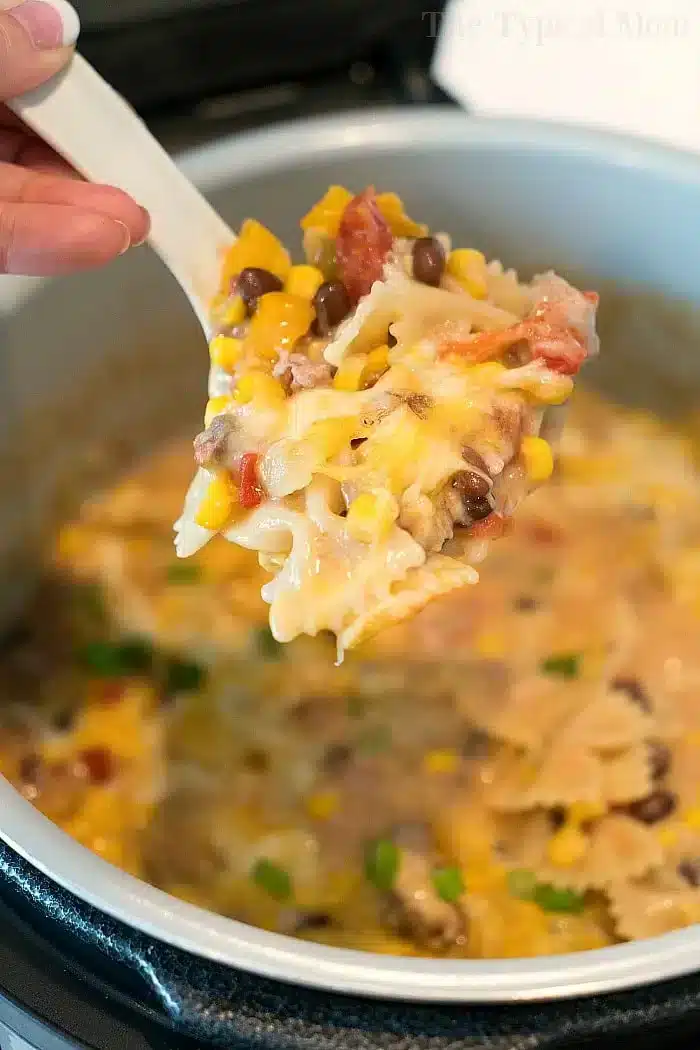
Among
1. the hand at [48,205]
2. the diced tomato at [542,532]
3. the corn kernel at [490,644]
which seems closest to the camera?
the hand at [48,205]

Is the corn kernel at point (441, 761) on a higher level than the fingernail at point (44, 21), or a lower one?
lower

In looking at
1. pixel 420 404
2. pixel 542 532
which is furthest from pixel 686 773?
pixel 420 404

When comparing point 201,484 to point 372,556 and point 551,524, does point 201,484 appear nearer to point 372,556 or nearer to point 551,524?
point 372,556

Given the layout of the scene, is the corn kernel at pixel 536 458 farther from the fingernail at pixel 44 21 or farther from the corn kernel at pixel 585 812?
the fingernail at pixel 44 21

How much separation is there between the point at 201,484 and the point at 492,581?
0.65 metres

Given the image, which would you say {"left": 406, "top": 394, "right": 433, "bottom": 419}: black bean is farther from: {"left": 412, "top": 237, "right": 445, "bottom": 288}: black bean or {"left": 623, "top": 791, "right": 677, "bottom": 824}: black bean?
{"left": 623, "top": 791, "right": 677, "bottom": 824}: black bean

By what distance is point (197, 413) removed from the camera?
1.49 meters

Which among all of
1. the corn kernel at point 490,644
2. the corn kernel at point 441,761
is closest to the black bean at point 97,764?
the corn kernel at point 441,761

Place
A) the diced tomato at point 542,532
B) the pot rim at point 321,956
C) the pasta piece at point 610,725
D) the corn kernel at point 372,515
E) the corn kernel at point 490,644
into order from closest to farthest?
the pot rim at point 321,956, the corn kernel at point 372,515, the pasta piece at point 610,725, the corn kernel at point 490,644, the diced tomato at point 542,532

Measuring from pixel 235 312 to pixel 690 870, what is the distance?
0.76 m

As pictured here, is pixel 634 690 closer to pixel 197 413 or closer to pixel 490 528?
pixel 490 528

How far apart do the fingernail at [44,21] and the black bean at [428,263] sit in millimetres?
369

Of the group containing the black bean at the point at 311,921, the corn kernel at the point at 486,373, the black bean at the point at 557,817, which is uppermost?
the corn kernel at the point at 486,373

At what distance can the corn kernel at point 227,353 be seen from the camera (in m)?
0.90
